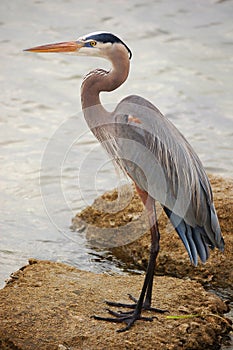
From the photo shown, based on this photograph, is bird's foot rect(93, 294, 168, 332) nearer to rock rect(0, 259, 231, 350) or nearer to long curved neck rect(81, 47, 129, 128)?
rock rect(0, 259, 231, 350)

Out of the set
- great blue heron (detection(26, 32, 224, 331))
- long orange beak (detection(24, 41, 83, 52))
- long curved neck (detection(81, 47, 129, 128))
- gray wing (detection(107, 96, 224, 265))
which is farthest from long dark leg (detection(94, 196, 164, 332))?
long orange beak (detection(24, 41, 83, 52))

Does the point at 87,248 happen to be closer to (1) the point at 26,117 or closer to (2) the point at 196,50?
(1) the point at 26,117

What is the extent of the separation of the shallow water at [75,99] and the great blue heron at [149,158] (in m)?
1.56

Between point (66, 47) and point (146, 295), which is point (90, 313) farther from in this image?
point (66, 47)

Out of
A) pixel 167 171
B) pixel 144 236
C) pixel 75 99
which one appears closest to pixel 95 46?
pixel 167 171

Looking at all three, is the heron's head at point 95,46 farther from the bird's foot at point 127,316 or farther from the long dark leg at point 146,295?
the bird's foot at point 127,316

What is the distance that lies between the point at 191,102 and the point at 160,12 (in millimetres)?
3684

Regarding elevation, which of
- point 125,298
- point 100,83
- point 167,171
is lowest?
point 125,298

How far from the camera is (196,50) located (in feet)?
42.7

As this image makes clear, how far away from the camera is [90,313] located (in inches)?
233

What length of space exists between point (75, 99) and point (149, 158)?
542 centimetres

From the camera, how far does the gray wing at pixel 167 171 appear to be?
593 cm

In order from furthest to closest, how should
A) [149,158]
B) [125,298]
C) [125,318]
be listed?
[125,298], [149,158], [125,318]

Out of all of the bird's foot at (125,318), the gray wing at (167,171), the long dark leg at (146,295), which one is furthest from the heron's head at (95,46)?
the bird's foot at (125,318)
